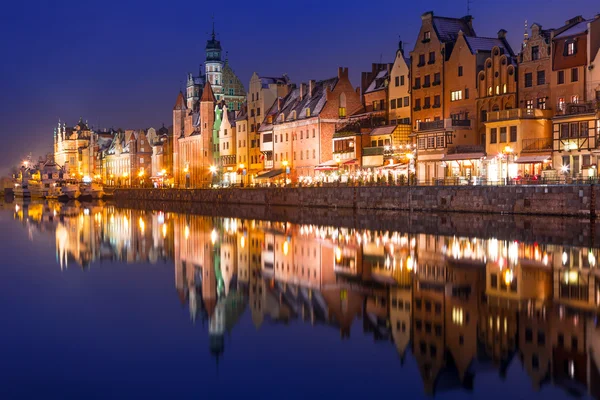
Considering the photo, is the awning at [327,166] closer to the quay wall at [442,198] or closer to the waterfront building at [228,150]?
the quay wall at [442,198]

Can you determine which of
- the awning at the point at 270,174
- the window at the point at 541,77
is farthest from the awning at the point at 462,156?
the awning at the point at 270,174

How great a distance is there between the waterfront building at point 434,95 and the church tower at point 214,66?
110866 mm

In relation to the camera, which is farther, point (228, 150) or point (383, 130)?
point (228, 150)

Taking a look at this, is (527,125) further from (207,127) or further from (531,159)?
(207,127)

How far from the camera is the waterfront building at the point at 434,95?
2544 inches

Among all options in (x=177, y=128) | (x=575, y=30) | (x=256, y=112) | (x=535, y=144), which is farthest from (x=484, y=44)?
(x=177, y=128)

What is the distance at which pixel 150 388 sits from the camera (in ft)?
49.0

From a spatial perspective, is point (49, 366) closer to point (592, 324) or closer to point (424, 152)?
point (592, 324)

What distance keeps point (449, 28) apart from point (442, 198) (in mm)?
21829

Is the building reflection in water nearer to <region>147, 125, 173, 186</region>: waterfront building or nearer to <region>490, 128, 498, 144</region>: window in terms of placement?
<region>490, 128, 498, 144</region>: window

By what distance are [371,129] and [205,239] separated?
34619 millimetres

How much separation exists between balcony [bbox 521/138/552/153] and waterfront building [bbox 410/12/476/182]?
26.1ft

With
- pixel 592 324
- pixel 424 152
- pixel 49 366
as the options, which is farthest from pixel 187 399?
pixel 424 152

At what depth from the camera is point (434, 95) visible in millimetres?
69625
